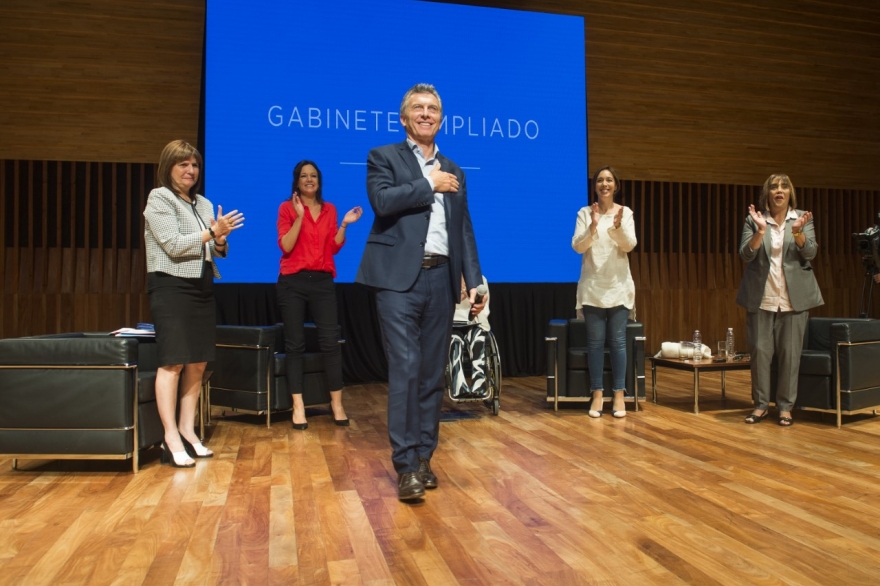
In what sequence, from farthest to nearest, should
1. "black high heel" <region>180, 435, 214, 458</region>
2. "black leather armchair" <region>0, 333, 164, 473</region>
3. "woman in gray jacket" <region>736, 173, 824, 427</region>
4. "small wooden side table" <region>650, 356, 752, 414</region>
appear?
"small wooden side table" <region>650, 356, 752, 414</region> → "woman in gray jacket" <region>736, 173, 824, 427</region> → "black high heel" <region>180, 435, 214, 458</region> → "black leather armchair" <region>0, 333, 164, 473</region>

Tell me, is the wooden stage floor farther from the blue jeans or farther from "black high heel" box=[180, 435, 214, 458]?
the blue jeans

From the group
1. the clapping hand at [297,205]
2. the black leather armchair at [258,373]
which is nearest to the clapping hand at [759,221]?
the clapping hand at [297,205]

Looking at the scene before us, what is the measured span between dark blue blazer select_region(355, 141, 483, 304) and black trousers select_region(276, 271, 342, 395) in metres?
1.50

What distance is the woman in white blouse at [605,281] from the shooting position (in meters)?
4.30

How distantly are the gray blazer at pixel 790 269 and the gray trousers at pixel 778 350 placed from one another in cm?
9

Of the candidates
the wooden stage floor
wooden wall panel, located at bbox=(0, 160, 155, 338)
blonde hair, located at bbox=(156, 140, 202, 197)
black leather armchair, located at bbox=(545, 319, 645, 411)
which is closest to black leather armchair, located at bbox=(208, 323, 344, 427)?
the wooden stage floor

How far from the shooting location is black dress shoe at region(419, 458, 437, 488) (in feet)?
8.91

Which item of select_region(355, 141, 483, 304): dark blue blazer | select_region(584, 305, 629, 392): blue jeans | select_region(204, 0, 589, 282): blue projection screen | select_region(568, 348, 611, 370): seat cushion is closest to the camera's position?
select_region(355, 141, 483, 304): dark blue blazer

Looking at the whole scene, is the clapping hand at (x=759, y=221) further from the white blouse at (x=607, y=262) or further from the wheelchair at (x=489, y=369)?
the wheelchair at (x=489, y=369)

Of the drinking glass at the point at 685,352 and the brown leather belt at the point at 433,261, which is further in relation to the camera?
the drinking glass at the point at 685,352

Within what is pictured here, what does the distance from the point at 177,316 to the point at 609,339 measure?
262cm

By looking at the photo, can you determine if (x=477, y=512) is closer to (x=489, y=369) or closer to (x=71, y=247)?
(x=489, y=369)

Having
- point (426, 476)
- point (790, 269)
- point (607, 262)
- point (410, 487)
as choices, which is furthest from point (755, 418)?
point (410, 487)

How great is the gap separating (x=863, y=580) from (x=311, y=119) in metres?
4.98
